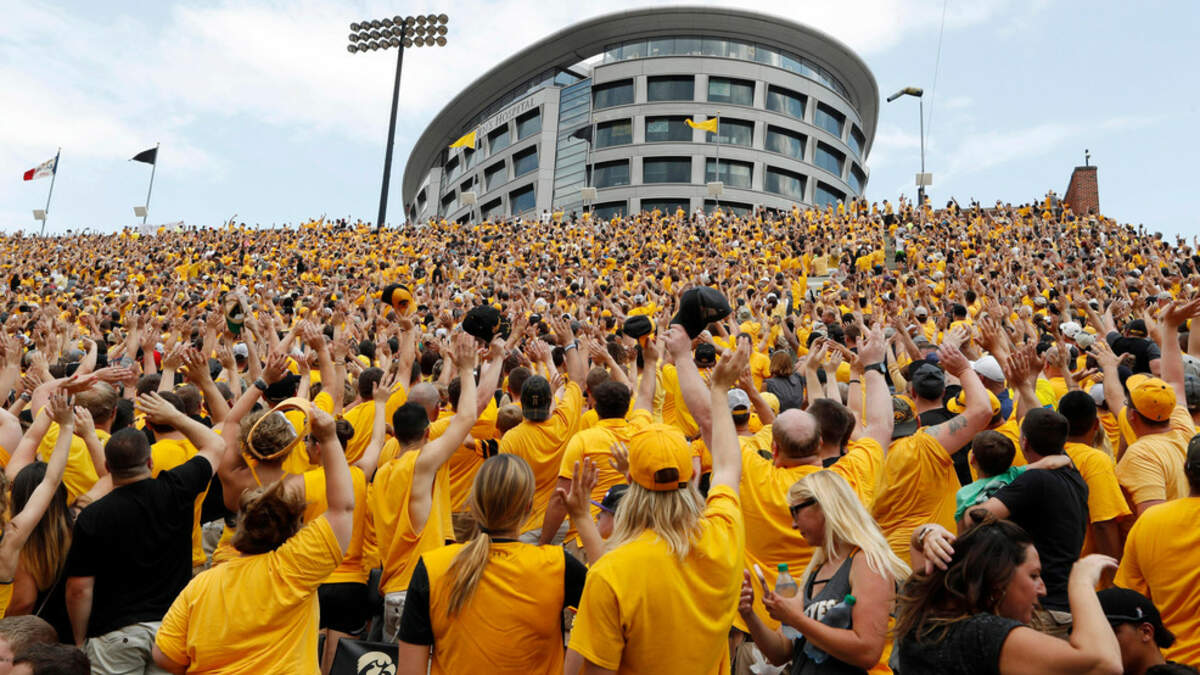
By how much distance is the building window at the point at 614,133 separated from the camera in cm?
6488

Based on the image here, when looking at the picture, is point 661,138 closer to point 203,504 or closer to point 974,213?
point 974,213

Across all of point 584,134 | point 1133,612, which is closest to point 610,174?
point 584,134

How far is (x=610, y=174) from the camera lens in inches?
2544

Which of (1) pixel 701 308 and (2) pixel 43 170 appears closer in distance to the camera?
(1) pixel 701 308

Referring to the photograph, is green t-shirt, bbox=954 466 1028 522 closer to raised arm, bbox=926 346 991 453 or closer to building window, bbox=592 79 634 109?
raised arm, bbox=926 346 991 453

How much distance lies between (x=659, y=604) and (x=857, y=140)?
7926cm

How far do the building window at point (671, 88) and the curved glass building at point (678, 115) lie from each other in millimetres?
88

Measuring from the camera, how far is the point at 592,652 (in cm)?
257

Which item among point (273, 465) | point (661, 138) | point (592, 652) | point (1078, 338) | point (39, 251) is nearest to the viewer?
point (592, 652)

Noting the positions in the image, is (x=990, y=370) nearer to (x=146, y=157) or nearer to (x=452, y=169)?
(x=146, y=157)

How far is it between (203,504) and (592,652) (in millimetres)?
Answer: 3266

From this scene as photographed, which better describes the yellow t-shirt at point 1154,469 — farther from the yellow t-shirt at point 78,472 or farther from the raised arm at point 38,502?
the yellow t-shirt at point 78,472

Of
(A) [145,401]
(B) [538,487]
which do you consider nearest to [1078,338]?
(B) [538,487]

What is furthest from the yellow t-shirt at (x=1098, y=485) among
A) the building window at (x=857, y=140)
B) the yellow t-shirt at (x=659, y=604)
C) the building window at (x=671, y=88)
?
the building window at (x=857, y=140)
